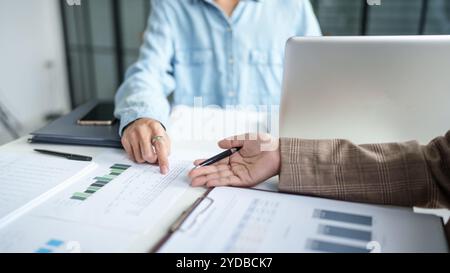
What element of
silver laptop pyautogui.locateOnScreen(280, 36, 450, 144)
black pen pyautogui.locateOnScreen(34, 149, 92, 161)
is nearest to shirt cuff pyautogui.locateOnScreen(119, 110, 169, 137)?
black pen pyautogui.locateOnScreen(34, 149, 92, 161)

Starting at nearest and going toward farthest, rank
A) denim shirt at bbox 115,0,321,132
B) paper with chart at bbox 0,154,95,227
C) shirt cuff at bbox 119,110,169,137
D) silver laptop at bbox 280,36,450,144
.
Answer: paper with chart at bbox 0,154,95,227 < silver laptop at bbox 280,36,450,144 < shirt cuff at bbox 119,110,169,137 < denim shirt at bbox 115,0,321,132

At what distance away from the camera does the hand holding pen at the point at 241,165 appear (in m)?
0.72

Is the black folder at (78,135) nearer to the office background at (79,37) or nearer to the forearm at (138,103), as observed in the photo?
the forearm at (138,103)

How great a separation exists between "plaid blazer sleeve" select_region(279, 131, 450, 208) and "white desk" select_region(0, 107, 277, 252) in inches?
2.7

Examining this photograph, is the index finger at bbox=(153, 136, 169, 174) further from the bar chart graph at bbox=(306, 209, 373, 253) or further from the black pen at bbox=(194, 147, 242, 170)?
the bar chart graph at bbox=(306, 209, 373, 253)

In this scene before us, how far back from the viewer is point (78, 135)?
0.95 metres

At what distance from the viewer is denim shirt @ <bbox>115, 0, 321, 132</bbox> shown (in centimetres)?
148

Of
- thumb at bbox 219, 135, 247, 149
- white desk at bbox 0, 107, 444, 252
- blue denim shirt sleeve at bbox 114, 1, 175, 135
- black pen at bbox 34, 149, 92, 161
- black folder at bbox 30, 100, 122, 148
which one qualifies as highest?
blue denim shirt sleeve at bbox 114, 1, 175, 135

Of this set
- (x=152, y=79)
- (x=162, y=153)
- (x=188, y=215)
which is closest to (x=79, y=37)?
(x=152, y=79)

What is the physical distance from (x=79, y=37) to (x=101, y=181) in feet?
10.1

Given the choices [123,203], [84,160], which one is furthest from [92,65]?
[123,203]

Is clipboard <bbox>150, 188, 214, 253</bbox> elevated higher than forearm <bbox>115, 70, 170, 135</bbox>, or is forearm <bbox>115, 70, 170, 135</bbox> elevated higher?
forearm <bbox>115, 70, 170, 135</bbox>

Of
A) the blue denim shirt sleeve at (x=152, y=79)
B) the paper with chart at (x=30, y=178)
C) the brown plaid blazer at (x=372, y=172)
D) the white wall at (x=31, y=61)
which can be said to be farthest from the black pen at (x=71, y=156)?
the white wall at (x=31, y=61)

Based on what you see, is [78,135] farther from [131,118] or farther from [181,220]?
[181,220]
